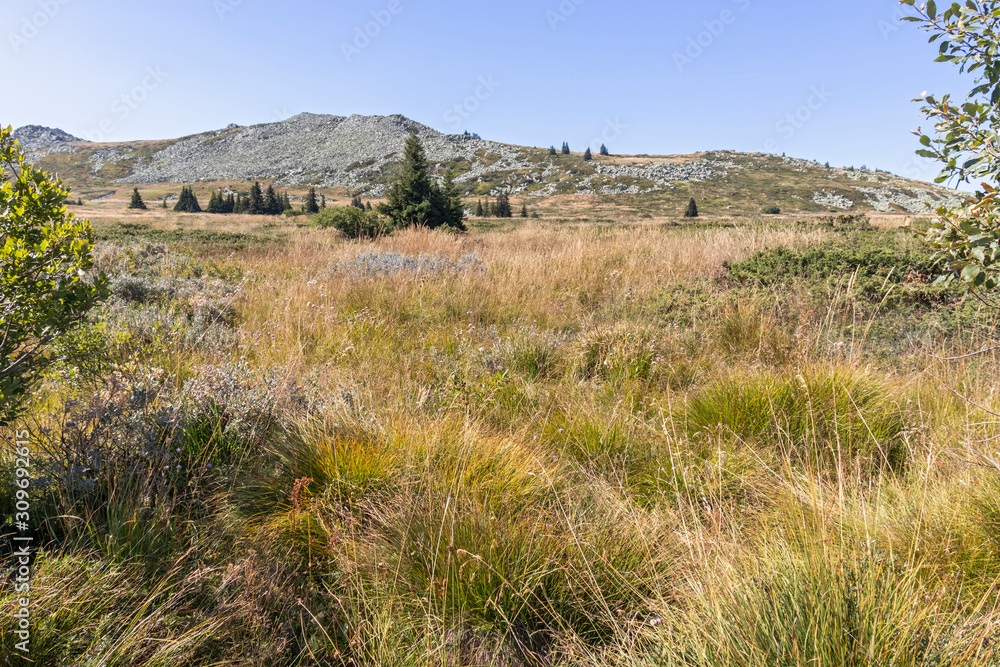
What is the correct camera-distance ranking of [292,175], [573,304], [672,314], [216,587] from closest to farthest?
[216,587]
[672,314]
[573,304]
[292,175]

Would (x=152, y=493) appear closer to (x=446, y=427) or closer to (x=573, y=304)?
(x=446, y=427)

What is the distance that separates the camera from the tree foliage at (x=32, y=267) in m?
1.75

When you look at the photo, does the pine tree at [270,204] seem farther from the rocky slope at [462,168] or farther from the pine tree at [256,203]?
the rocky slope at [462,168]

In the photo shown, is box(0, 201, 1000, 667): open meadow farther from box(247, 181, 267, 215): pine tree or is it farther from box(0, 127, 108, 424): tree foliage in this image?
box(247, 181, 267, 215): pine tree

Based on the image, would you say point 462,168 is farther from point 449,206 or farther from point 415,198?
point 415,198

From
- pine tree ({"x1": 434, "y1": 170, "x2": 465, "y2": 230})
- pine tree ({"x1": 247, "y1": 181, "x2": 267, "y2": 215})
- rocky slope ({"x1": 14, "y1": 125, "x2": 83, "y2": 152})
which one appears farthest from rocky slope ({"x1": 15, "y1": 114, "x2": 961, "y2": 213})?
pine tree ({"x1": 434, "y1": 170, "x2": 465, "y2": 230})

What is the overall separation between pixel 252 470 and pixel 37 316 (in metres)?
1.03

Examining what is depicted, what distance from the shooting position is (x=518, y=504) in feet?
6.34

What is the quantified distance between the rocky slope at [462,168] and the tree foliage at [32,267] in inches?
3246

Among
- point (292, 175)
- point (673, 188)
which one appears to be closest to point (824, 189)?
point (673, 188)

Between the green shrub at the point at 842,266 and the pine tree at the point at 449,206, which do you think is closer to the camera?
the green shrub at the point at 842,266

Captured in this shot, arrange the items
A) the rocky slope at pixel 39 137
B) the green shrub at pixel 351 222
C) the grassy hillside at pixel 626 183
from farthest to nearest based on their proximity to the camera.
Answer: the rocky slope at pixel 39 137 < the grassy hillside at pixel 626 183 < the green shrub at pixel 351 222

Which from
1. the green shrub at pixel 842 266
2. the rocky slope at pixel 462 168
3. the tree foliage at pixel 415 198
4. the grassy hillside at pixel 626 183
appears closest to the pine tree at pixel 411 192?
the tree foliage at pixel 415 198

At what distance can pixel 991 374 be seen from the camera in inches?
122
